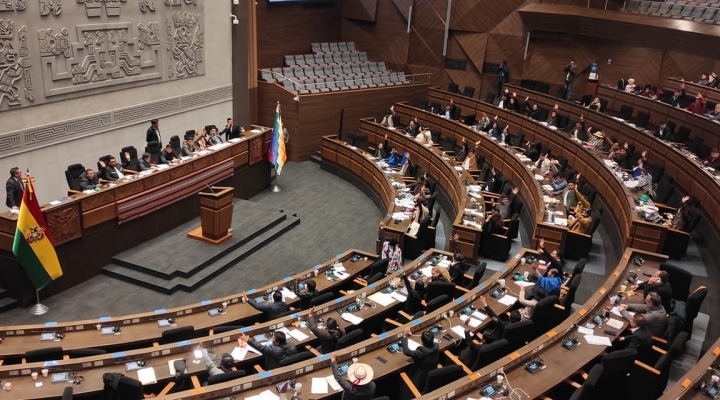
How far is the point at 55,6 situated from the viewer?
34.3ft

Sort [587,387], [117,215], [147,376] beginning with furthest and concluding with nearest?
[117,215] → [147,376] → [587,387]

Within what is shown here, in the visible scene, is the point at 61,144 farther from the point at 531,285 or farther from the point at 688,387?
the point at 688,387

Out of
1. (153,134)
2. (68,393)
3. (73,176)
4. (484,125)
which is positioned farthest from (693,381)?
(484,125)

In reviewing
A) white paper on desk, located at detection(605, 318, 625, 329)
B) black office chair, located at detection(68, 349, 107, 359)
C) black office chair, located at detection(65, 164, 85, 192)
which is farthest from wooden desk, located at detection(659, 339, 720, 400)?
black office chair, located at detection(65, 164, 85, 192)

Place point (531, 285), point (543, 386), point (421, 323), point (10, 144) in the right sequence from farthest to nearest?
point (10, 144) → point (531, 285) → point (421, 323) → point (543, 386)

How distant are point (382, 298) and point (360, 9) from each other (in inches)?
573

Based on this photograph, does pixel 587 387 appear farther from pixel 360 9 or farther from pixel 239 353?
pixel 360 9

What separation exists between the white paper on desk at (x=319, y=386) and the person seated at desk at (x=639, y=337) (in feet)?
10.5

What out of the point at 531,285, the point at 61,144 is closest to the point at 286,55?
the point at 61,144

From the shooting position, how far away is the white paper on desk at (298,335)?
6.64 meters

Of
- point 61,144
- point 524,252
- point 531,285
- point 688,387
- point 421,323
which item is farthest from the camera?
point 61,144

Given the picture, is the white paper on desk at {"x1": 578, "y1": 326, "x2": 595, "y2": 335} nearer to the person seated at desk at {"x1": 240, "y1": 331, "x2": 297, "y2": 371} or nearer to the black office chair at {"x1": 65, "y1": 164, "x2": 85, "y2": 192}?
the person seated at desk at {"x1": 240, "y1": 331, "x2": 297, "y2": 371}

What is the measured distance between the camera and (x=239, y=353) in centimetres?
622

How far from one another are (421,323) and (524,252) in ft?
8.73
